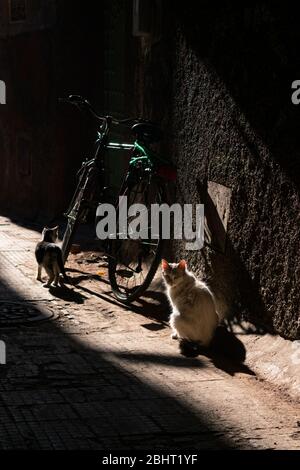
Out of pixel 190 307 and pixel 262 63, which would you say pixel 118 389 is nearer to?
pixel 190 307

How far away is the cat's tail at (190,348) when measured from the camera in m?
5.84

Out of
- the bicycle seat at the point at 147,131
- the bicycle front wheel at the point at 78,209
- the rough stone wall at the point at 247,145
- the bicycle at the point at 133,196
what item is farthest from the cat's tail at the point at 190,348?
the bicycle front wheel at the point at 78,209

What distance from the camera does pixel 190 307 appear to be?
594 cm

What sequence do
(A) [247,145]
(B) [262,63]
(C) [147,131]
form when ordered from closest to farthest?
(B) [262,63] → (A) [247,145] → (C) [147,131]

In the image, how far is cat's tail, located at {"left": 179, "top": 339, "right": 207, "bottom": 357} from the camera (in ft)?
19.1

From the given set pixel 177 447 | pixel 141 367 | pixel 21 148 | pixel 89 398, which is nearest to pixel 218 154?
pixel 141 367

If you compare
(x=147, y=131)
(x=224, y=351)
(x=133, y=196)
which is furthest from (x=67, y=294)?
(x=224, y=351)

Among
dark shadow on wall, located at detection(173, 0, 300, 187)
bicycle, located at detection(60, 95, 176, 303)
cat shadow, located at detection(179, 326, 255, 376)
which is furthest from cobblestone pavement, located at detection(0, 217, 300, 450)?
dark shadow on wall, located at detection(173, 0, 300, 187)

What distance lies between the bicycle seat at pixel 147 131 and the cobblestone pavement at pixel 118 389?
1539mm

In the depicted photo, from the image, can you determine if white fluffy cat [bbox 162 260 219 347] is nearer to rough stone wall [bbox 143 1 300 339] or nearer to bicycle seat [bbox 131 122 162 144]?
rough stone wall [bbox 143 1 300 339]

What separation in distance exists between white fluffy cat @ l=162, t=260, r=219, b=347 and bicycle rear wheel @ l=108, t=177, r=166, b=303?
2.54ft

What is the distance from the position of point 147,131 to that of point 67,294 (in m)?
1.79

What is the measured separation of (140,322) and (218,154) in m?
1.60

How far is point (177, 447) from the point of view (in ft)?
13.4
